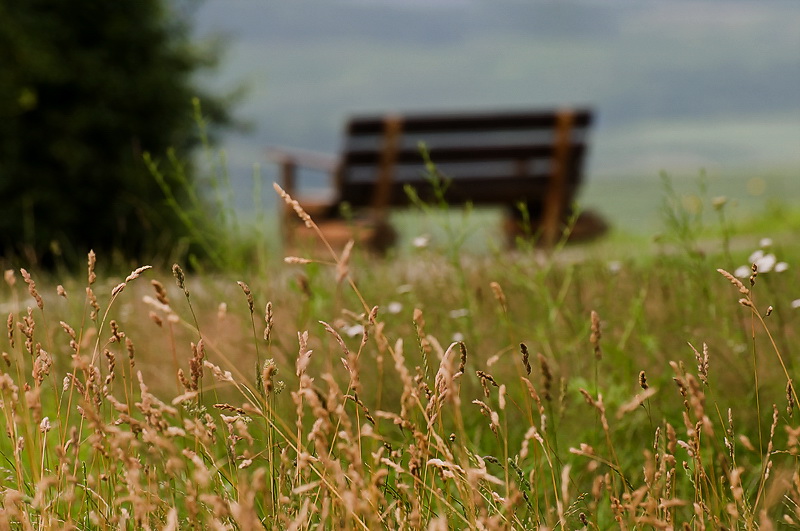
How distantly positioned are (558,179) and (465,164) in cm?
89

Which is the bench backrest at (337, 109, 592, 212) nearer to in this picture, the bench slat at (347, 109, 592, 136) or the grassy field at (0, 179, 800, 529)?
the bench slat at (347, 109, 592, 136)

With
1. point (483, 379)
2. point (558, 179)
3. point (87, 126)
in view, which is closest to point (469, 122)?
point (558, 179)

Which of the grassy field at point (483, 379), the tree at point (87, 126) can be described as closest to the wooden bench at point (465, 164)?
the tree at point (87, 126)

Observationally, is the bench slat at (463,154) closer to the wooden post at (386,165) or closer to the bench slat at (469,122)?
the wooden post at (386,165)

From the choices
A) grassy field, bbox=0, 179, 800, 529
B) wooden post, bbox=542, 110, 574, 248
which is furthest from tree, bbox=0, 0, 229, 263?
grassy field, bbox=0, 179, 800, 529

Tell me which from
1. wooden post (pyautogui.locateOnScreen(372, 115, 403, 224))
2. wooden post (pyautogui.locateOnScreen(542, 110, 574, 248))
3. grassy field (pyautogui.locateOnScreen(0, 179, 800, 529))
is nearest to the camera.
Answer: grassy field (pyautogui.locateOnScreen(0, 179, 800, 529))

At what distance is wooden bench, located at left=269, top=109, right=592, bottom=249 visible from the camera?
8.35 metres

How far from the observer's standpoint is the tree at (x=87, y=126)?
838 cm

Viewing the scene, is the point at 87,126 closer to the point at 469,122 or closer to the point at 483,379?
the point at 469,122

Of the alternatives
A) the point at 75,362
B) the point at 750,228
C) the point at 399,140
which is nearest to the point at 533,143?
the point at 399,140

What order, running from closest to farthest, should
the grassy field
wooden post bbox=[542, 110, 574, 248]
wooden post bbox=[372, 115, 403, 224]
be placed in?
the grassy field, wooden post bbox=[372, 115, 403, 224], wooden post bbox=[542, 110, 574, 248]

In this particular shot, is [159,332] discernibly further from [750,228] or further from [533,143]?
[750,228]

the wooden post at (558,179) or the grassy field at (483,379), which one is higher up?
the grassy field at (483,379)

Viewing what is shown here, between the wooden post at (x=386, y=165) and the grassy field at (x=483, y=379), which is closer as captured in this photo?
the grassy field at (x=483, y=379)
